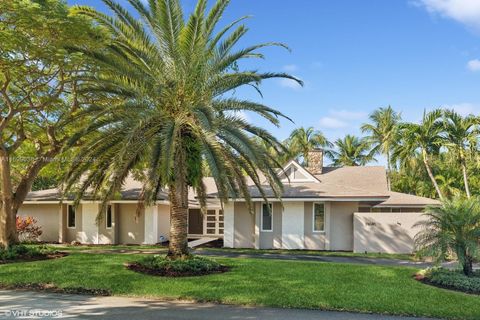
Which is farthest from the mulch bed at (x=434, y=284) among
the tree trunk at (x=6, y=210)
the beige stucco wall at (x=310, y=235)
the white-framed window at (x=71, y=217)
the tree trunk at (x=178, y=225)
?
the white-framed window at (x=71, y=217)

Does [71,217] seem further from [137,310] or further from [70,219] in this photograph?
[137,310]

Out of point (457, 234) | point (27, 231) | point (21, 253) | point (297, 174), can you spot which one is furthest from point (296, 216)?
point (27, 231)

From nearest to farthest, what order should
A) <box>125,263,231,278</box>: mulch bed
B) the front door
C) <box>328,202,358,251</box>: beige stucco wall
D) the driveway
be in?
the driveway → <box>125,263,231,278</box>: mulch bed → <box>328,202,358,251</box>: beige stucco wall → the front door

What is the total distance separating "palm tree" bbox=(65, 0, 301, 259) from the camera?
492 inches

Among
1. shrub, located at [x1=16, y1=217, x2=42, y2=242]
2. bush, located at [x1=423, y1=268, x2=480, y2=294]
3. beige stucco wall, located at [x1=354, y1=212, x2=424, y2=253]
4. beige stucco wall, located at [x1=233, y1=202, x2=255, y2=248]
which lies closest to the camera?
bush, located at [x1=423, y1=268, x2=480, y2=294]

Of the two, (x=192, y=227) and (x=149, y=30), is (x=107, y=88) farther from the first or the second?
(x=192, y=227)

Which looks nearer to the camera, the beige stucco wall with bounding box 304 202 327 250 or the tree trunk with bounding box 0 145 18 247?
the tree trunk with bounding box 0 145 18 247

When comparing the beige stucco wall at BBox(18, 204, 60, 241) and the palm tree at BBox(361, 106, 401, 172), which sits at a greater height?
the palm tree at BBox(361, 106, 401, 172)

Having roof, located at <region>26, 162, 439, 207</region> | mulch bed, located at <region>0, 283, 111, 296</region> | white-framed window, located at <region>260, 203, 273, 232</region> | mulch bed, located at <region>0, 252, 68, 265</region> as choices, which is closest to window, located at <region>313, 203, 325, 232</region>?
roof, located at <region>26, 162, 439, 207</region>

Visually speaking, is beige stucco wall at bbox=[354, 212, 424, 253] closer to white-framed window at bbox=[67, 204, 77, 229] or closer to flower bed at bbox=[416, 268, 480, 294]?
flower bed at bbox=[416, 268, 480, 294]

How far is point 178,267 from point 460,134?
74.0 ft

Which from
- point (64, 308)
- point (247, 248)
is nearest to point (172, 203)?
point (64, 308)

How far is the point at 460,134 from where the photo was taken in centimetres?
2780

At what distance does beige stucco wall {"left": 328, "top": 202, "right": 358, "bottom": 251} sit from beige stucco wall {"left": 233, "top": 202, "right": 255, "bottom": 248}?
4100 mm
